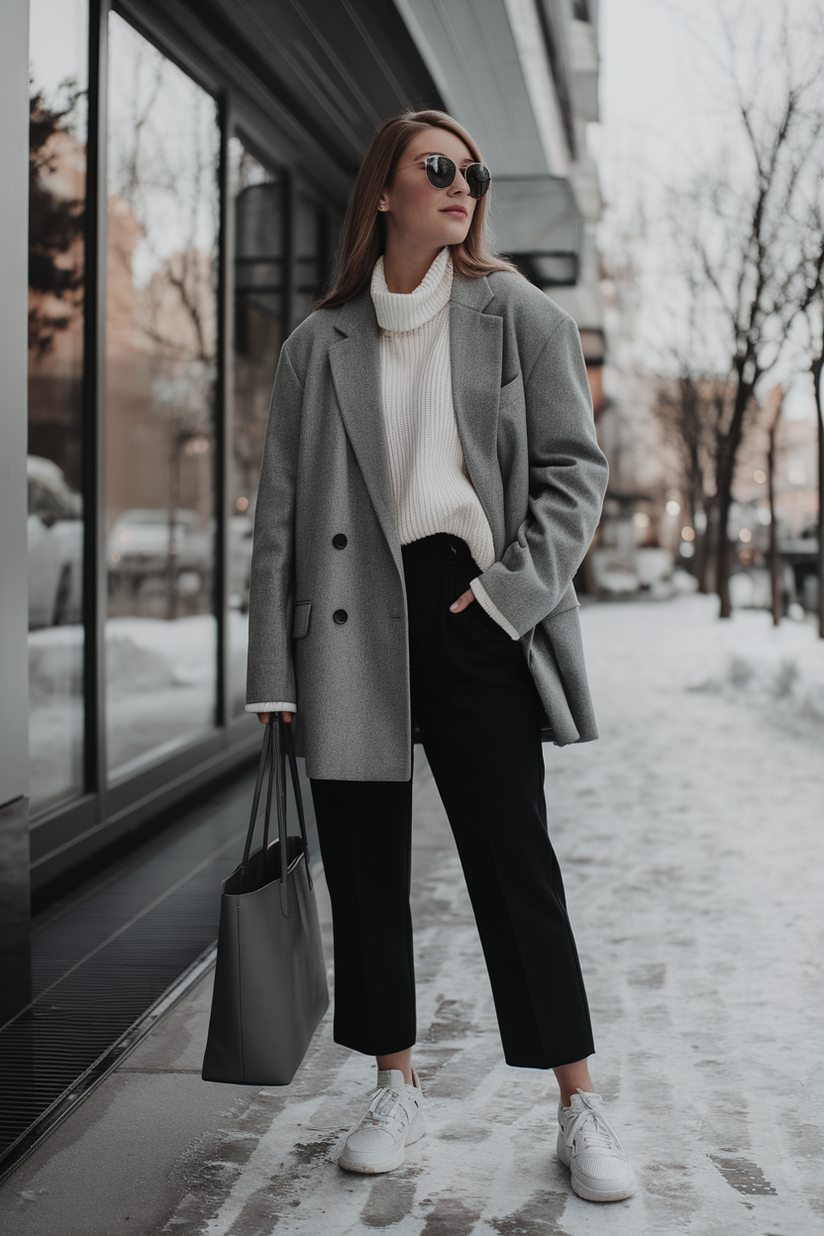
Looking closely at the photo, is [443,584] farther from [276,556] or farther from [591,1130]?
[591,1130]

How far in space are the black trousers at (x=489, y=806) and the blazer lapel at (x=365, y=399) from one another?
0.34ft

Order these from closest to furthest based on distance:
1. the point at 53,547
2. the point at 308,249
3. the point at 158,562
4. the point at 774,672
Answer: the point at 53,547
the point at 158,562
the point at 308,249
the point at 774,672

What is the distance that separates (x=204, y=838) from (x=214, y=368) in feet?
9.15

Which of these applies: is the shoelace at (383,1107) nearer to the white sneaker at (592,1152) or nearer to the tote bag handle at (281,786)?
the white sneaker at (592,1152)

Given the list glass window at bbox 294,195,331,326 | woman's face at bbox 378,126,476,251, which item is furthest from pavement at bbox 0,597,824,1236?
glass window at bbox 294,195,331,326

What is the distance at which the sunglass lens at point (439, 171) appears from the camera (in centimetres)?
244

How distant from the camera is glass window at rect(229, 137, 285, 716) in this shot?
7344 millimetres

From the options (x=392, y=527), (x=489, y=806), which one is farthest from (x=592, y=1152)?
(x=392, y=527)

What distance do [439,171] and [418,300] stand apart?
25cm

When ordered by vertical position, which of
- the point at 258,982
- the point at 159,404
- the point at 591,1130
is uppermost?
the point at 159,404

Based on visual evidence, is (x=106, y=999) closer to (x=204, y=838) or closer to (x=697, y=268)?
(x=204, y=838)

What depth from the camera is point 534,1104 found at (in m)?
2.78

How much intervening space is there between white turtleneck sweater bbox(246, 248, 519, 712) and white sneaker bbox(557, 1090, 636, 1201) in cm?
94

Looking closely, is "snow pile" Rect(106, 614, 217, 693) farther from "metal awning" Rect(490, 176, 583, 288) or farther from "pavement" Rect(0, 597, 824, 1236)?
"metal awning" Rect(490, 176, 583, 288)
